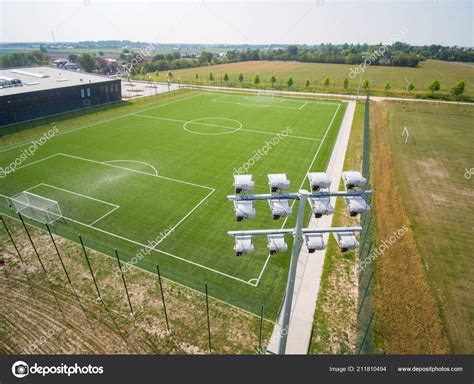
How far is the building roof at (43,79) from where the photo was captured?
157 feet

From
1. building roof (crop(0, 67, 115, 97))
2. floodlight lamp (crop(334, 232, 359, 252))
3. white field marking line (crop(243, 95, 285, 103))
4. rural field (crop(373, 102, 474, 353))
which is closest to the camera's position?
floodlight lamp (crop(334, 232, 359, 252))

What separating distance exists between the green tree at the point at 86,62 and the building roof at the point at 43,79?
5201 centimetres

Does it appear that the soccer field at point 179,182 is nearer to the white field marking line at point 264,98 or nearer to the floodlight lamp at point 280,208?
the floodlight lamp at point 280,208

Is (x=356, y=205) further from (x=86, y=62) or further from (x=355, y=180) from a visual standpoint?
(x=86, y=62)

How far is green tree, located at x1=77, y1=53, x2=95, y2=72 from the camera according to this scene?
113m

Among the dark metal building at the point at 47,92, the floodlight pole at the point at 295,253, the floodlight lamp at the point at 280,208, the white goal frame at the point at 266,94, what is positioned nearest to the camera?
the floodlight pole at the point at 295,253

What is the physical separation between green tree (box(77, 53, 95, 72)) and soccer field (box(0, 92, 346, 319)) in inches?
3285

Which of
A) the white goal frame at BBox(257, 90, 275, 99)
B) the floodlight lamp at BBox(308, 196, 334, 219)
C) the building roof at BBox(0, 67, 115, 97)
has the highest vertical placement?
the floodlight lamp at BBox(308, 196, 334, 219)

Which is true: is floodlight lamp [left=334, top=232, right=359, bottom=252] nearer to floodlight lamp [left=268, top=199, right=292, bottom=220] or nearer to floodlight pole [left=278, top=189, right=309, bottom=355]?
floodlight pole [left=278, top=189, right=309, bottom=355]

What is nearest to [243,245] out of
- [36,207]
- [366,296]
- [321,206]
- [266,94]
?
[321,206]

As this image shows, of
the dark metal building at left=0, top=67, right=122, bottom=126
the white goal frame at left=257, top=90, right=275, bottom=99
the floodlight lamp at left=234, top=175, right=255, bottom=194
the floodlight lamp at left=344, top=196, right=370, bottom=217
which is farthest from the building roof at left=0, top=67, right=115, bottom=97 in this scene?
the floodlight lamp at left=344, top=196, right=370, bottom=217

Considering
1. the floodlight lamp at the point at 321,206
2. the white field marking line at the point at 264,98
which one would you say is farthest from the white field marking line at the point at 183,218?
the white field marking line at the point at 264,98
